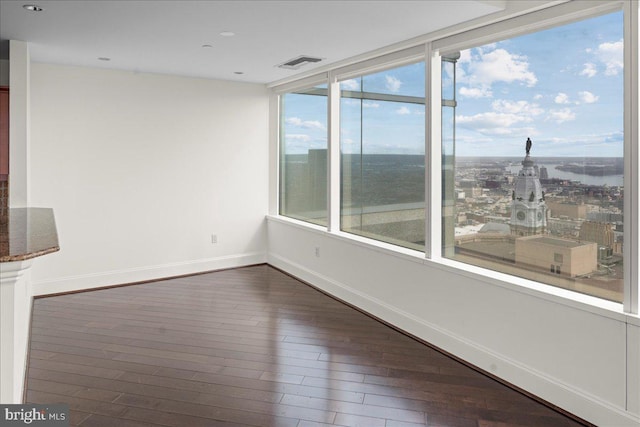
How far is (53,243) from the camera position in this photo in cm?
192

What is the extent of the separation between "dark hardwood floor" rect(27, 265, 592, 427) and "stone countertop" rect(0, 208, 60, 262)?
113 centimetres

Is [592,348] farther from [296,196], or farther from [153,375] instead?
[296,196]

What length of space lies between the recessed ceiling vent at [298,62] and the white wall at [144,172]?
4.51 feet

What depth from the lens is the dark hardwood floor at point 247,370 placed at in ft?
9.21

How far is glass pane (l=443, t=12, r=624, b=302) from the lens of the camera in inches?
110

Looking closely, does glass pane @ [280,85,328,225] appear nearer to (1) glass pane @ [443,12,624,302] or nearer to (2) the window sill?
(2) the window sill

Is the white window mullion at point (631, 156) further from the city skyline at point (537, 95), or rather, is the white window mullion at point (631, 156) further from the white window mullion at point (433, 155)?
the white window mullion at point (433, 155)

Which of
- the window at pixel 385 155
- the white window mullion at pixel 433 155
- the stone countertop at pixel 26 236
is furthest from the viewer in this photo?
the window at pixel 385 155

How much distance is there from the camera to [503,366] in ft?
10.7

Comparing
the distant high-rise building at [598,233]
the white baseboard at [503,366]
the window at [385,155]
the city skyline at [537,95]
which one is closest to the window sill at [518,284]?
the window at [385,155]

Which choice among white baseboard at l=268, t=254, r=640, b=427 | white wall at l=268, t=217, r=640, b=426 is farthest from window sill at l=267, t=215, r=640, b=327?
white baseboard at l=268, t=254, r=640, b=427

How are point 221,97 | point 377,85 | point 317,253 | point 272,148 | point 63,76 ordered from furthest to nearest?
point 272,148 < point 221,97 < point 317,253 < point 63,76 < point 377,85

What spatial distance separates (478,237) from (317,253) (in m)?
2.28

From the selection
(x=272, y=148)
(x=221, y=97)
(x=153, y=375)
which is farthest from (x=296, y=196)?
(x=153, y=375)
